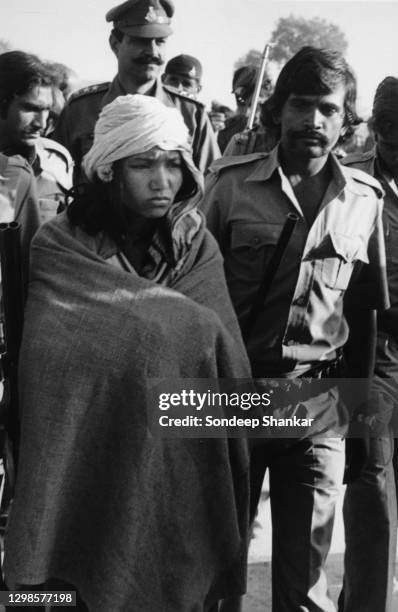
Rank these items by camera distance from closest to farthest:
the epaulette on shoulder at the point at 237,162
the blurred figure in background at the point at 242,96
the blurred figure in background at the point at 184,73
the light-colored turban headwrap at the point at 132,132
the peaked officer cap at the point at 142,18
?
the light-colored turban headwrap at the point at 132,132, the epaulette on shoulder at the point at 237,162, the peaked officer cap at the point at 142,18, the blurred figure in background at the point at 242,96, the blurred figure in background at the point at 184,73

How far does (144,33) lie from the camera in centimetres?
422

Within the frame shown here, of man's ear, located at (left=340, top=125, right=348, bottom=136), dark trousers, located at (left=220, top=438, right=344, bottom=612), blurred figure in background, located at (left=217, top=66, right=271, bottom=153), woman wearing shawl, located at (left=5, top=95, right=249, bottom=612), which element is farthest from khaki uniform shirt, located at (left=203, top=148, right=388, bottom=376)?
blurred figure in background, located at (left=217, top=66, right=271, bottom=153)

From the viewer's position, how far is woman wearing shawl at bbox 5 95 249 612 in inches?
96.7

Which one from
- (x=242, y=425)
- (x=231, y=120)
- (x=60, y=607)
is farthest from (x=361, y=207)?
(x=231, y=120)

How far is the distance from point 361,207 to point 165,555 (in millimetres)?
1219

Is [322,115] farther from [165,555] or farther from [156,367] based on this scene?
[165,555]

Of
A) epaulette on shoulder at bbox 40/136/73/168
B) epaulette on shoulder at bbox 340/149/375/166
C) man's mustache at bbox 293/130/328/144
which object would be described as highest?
man's mustache at bbox 293/130/328/144

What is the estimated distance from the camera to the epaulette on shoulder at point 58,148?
4.06 meters

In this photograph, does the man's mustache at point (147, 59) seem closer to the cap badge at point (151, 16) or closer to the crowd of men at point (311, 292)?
the cap badge at point (151, 16)

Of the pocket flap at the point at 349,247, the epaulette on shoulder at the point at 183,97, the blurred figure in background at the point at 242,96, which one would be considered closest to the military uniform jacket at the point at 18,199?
the pocket flap at the point at 349,247

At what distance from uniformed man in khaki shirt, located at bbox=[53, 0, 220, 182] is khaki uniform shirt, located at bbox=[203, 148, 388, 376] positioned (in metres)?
1.16

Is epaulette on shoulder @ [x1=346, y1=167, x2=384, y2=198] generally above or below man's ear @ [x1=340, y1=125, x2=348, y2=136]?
below

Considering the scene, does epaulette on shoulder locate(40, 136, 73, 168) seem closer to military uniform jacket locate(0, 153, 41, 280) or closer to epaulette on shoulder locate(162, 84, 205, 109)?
epaulette on shoulder locate(162, 84, 205, 109)

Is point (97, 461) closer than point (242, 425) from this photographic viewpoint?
Yes
